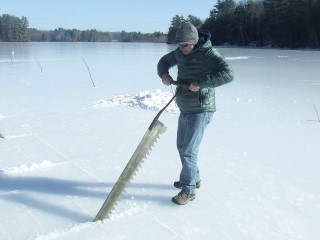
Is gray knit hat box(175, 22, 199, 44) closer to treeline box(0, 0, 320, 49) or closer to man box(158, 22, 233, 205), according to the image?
man box(158, 22, 233, 205)

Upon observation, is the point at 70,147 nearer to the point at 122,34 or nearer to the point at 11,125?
the point at 11,125

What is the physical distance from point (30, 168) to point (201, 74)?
230 cm

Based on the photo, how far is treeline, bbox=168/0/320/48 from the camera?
5012cm

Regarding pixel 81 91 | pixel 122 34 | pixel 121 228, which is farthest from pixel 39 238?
pixel 122 34

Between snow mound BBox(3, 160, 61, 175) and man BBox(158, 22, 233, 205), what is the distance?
168 centimetres

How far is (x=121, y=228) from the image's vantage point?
9.00 feet

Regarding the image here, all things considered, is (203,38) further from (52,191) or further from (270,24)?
(270,24)

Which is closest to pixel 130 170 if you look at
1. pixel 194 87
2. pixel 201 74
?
pixel 194 87

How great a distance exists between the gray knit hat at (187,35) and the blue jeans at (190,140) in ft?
2.05

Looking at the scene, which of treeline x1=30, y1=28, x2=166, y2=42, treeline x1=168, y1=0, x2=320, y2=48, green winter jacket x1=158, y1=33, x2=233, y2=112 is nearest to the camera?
green winter jacket x1=158, y1=33, x2=233, y2=112

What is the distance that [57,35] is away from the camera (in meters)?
152

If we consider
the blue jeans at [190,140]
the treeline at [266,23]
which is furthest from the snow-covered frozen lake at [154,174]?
the treeline at [266,23]

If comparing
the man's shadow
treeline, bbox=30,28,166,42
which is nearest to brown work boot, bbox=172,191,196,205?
the man's shadow

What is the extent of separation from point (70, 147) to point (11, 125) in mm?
1721
